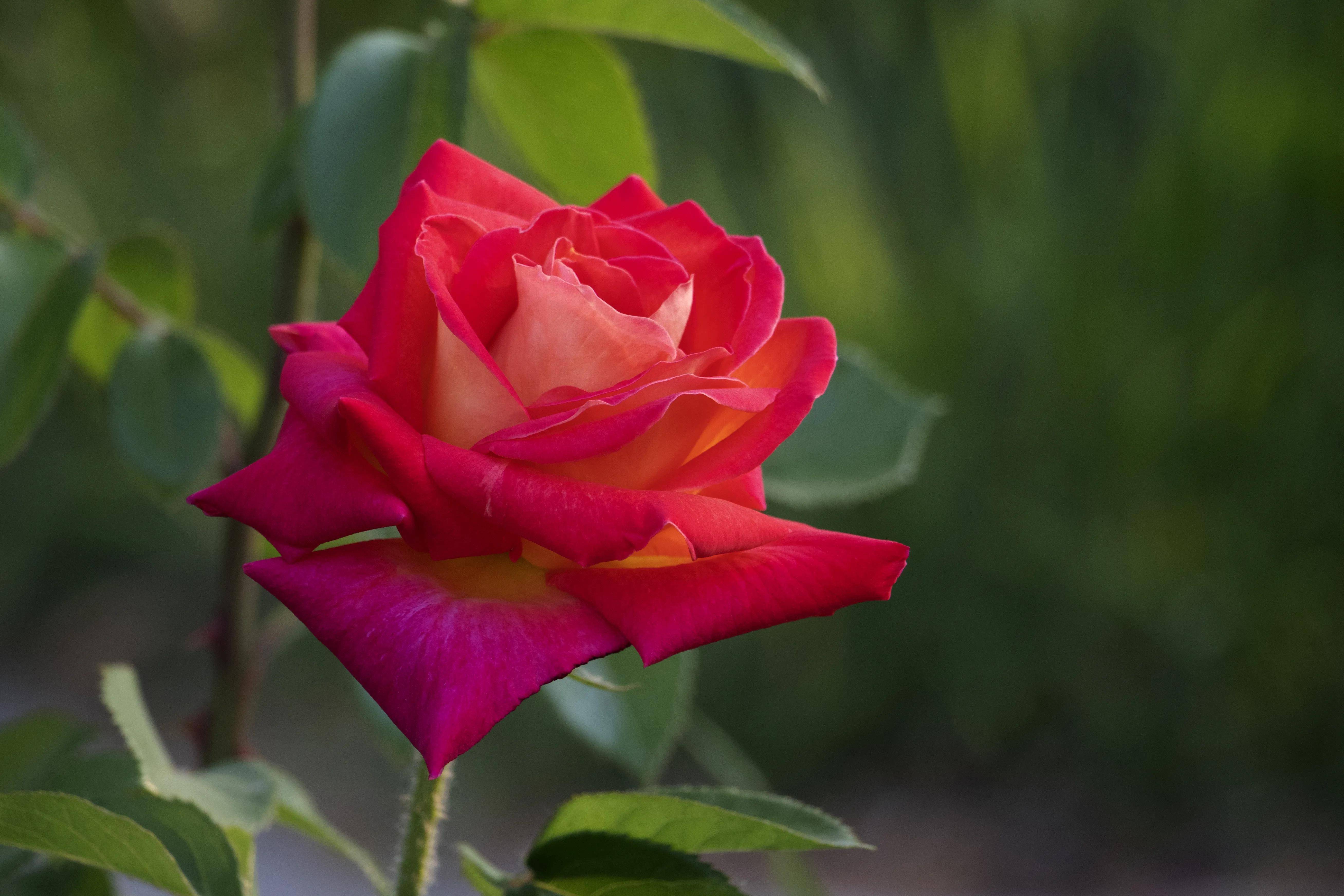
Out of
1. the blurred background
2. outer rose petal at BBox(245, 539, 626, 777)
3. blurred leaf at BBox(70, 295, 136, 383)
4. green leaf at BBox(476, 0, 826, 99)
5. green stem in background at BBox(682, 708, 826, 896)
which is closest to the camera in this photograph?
outer rose petal at BBox(245, 539, 626, 777)

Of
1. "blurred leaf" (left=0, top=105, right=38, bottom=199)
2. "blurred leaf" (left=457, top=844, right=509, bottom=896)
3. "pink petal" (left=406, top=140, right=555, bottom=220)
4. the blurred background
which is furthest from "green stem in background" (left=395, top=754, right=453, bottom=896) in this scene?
the blurred background

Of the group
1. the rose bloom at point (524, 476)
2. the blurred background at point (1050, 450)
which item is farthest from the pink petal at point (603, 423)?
the blurred background at point (1050, 450)

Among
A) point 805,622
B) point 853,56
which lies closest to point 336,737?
point 805,622

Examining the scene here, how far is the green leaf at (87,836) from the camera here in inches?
7.7

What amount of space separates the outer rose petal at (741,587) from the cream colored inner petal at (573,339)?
0.03 m

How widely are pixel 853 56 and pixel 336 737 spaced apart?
1211mm

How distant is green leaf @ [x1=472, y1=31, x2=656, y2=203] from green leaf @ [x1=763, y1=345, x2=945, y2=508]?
0.10 m

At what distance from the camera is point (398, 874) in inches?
9.1

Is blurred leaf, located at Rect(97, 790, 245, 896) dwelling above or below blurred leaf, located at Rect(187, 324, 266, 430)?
below

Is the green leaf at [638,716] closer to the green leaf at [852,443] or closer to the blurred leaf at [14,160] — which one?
the green leaf at [852,443]

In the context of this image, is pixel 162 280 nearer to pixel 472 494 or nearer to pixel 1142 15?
pixel 472 494

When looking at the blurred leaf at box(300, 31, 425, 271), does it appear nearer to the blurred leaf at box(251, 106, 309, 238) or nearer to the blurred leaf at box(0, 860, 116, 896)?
the blurred leaf at box(251, 106, 309, 238)

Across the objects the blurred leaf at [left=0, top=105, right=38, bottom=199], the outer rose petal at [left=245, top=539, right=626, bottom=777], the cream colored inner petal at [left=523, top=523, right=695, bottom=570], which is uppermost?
the blurred leaf at [left=0, top=105, right=38, bottom=199]

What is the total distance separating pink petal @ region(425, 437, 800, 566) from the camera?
160mm
